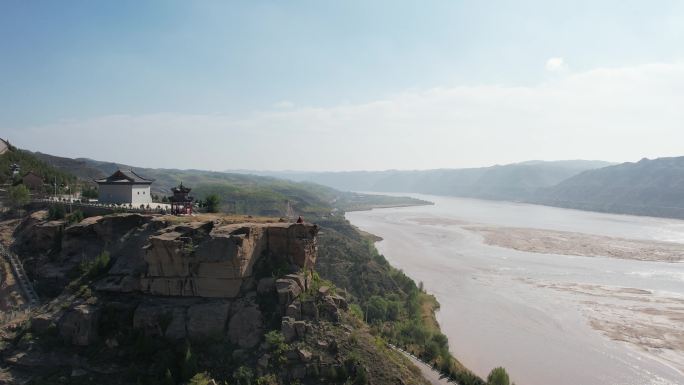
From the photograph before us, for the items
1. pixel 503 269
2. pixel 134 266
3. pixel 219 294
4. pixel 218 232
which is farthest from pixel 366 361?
pixel 503 269

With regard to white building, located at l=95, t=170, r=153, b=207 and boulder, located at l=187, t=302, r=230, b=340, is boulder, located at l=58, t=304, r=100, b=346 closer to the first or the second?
boulder, located at l=187, t=302, r=230, b=340

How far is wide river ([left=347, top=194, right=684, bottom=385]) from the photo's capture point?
34906mm

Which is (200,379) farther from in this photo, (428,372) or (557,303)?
(557,303)

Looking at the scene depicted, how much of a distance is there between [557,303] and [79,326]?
1786 inches

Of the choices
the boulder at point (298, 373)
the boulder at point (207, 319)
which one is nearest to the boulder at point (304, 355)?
the boulder at point (298, 373)

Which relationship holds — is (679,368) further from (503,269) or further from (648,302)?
(503,269)

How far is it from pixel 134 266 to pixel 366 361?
15445 millimetres

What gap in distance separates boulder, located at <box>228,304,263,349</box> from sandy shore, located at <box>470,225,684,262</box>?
66128 millimetres

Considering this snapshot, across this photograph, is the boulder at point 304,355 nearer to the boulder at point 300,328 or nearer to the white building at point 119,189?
the boulder at point 300,328

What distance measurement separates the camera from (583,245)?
82.8 meters

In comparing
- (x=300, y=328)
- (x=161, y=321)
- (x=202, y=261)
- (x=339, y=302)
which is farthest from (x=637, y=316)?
(x=161, y=321)

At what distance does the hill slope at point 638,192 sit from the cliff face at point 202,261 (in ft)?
488

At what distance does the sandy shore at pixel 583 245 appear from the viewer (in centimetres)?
7462

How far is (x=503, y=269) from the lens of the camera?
65062 millimetres
